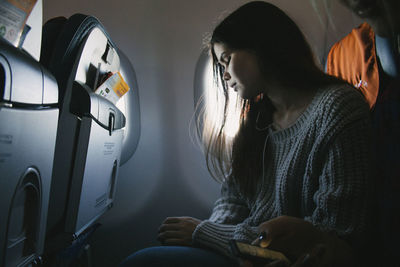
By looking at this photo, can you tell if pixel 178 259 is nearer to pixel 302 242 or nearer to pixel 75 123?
pixel 302 242

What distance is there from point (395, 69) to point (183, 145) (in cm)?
107

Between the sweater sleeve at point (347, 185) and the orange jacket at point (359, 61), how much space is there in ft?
0.86

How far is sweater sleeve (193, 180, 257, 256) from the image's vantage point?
812 mm

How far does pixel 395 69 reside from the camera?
0.62 m

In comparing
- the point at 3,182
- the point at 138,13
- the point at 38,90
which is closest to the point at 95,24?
the point at 38,90

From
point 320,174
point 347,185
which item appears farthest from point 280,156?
point 347,185

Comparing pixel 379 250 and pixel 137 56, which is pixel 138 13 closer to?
pixel 137 56

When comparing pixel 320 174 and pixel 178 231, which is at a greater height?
pixel 320 174

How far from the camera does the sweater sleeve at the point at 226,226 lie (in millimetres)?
812

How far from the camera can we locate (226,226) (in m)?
0.88

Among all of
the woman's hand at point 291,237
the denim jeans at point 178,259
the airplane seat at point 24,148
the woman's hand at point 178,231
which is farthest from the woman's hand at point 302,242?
the airplane seat at point 24,148

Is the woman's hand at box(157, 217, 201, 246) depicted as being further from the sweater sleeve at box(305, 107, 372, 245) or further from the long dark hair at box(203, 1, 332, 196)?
the sweater sleeve at box(305, 107, 372, 245)

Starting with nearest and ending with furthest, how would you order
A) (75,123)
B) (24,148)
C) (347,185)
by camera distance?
(24,148) → (347,185) → (75,123)

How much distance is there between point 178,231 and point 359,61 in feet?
2.67
